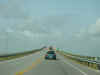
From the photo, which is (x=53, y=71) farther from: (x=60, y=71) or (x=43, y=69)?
(x=43, y=69)

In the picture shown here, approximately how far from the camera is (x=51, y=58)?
3225cm

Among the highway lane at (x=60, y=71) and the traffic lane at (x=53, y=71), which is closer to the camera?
the traffic lane at (x=53, y=71)

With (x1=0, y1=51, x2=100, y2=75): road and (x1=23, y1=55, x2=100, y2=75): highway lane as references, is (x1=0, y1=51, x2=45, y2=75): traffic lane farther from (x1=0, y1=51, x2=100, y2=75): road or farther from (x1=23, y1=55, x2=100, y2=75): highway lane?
(x1=23, y1=55, x2=100, y2=75): highway lane

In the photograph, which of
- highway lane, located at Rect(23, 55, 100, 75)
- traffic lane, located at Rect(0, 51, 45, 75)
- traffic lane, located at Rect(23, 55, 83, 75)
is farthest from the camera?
traffic lane, located at Rect(0, 51, 45, 75)

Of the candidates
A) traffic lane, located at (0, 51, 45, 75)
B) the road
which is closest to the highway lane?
the road

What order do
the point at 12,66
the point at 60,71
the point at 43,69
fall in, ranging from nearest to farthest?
the point at 60,71, the point at 43,69, the point at 12,66

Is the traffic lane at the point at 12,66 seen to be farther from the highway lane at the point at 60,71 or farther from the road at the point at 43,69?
the highway lane at the point at 60,71

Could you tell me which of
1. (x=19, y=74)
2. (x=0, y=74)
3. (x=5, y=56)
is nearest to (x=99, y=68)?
(x=19, y=74)

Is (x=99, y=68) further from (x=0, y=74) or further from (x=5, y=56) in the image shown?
(x=5, y=56)

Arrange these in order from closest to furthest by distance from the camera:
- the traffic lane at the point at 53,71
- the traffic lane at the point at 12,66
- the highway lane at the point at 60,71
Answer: the traffic lane at the point at 53,71 → the highway lane at the point at 60,71 → the traffic lane at the point at 12,66

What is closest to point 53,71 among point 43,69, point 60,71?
point 60,71

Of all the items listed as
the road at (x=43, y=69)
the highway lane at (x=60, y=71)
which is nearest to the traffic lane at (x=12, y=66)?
the road at (x=43, y=69)

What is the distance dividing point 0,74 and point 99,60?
11125 millimetres

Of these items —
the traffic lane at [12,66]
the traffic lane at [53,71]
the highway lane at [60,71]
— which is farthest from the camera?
the traffic lane at [12,66]
